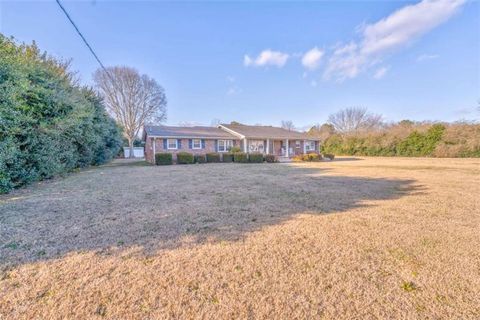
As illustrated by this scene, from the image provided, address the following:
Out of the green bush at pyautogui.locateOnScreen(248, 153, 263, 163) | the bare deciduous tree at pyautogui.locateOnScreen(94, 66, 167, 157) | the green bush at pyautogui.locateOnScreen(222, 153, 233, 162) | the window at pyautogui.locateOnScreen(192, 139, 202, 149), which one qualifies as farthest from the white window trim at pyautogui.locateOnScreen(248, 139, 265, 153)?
the bare deciduous tree at pyautogui.locateOnScreen(94, 66, 167, 157)

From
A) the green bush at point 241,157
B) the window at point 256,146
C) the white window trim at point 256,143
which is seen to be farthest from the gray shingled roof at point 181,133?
the green bush at point 241,157

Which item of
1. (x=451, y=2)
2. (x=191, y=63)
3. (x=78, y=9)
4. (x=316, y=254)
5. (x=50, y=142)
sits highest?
(x=191, y=63)

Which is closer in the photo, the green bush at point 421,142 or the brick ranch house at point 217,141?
the brick ranch house at point 217,141

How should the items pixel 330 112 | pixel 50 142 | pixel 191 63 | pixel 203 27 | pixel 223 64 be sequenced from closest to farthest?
1. pixel 50 142
2. pixel 203 27
3. pixel 191 63
4. pixel 223 64
5. pixel 330 112

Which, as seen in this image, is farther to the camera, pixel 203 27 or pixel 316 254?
pixel 203 27

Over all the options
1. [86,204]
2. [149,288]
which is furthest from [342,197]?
[86,204]

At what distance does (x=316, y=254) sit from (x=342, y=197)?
373 cm

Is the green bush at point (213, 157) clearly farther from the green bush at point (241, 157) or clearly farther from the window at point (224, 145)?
the window at point (224, 145)

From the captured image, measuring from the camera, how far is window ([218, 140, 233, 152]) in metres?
22.8

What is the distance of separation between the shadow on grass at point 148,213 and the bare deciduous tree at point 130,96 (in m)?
26.4

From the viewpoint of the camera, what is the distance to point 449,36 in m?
11.4

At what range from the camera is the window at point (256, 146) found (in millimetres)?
24219

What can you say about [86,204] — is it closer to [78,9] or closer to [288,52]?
[78,9]

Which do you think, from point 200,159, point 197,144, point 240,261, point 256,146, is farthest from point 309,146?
point 240,261
